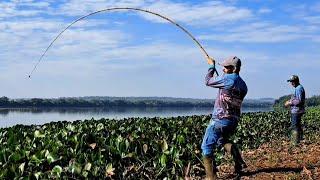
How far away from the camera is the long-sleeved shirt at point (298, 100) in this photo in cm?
1520

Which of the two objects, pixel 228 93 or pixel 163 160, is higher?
pixel 228 93

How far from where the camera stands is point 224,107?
908cm

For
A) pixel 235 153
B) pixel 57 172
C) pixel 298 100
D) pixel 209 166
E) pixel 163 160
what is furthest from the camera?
pixel 298 100

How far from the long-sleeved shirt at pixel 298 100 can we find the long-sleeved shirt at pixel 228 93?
6.47m

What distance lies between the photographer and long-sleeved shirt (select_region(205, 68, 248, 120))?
348 inches

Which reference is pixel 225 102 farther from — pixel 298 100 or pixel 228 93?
pixel 298 100

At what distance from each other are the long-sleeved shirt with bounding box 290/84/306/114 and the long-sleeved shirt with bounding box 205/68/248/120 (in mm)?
6470

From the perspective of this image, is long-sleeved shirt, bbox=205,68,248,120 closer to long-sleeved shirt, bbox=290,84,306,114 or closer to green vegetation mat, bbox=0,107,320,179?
green vegetation mat, bbox=0,107,320,179

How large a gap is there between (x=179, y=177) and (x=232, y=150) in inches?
50.8

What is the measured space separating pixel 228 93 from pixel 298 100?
6.97 m

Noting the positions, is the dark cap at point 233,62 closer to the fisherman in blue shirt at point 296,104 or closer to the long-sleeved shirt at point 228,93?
the long-sleeved shirt at point 228,93

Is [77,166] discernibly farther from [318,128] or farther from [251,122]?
[318,128]

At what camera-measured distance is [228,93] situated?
8984 millimetres

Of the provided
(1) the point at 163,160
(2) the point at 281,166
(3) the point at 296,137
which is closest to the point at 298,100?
(3) the point at 296,137
